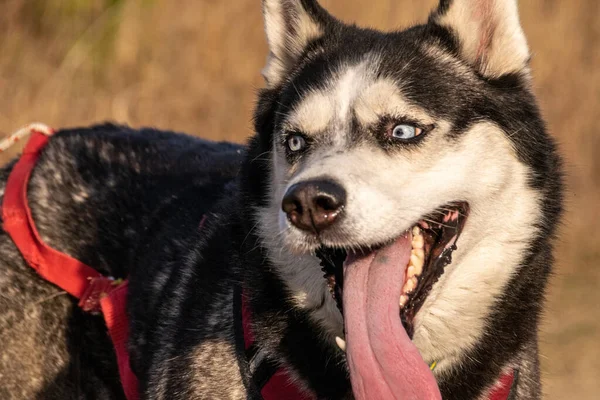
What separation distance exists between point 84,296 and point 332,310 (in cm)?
110

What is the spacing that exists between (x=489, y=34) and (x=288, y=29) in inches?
29.0

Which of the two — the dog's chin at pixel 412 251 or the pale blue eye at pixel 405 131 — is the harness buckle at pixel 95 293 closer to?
the dog's chin at pixel 412 251

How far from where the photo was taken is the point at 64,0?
775cm

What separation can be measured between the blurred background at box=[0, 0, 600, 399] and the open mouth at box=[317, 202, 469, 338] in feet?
14.8

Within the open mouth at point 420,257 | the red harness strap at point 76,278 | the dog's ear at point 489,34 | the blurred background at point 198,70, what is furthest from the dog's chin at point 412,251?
the blurred background at point 198,70

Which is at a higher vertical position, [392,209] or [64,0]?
[392,209]

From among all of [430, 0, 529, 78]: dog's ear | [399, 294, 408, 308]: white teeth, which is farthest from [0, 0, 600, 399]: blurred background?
[399, 294, 408, 308]: white teeth

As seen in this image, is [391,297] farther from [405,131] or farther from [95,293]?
[95,293]

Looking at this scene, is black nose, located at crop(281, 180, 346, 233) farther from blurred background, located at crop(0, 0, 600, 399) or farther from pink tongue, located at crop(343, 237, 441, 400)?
blurred background, located at crop(0, 0, 600, 399)

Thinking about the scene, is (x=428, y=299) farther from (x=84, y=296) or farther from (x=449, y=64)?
(x=84, y=296)

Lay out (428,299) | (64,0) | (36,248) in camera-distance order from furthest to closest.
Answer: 1. (64,0)
2. (36,248)
3. (428,299)

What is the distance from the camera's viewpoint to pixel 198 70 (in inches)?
324

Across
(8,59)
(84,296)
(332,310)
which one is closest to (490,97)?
(332,310)

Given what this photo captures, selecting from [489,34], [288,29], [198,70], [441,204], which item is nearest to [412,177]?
[441,204]
